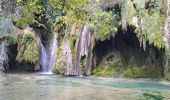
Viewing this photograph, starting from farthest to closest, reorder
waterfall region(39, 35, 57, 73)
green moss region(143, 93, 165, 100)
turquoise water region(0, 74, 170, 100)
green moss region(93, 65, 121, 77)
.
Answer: waterfall region(39, 35, 57, 73) → green moss region(93, 65, 121, 77) → green moss region(143, 93, 165, 100) → turquoise water region(0, 74, 170, 100)

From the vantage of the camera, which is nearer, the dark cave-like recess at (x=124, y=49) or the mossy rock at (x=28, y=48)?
the dark cave-like recess at (x=124, y=49)

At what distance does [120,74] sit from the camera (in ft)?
59.7

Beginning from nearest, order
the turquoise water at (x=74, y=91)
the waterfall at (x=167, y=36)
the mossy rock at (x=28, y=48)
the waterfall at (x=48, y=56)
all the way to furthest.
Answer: the turquoise water at (x=74, y=91) < the waterfall at (x=167, y=36) < the mossy rock at (x=28, y=48) < the waterfall at (x=48, y=56)

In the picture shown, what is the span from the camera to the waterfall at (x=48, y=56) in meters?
19.6

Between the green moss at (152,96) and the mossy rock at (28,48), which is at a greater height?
the mossy rock at (28,48)

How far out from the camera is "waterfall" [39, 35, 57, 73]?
19609mm

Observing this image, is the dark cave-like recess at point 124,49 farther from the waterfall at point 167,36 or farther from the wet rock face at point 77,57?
the waterfall at point 167,36

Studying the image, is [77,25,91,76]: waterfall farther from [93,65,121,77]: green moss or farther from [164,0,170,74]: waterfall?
[164,0,170,74]: waterfall

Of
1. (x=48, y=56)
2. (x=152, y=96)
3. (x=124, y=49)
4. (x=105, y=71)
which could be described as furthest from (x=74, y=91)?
(x=48, y=56)

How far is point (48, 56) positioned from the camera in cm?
2006

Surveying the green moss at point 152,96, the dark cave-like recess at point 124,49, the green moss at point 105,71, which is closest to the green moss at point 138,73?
the dark cave-like recess at point 124,49

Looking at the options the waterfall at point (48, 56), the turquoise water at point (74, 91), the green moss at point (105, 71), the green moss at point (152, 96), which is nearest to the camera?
the turquoise water at point (74, 91)

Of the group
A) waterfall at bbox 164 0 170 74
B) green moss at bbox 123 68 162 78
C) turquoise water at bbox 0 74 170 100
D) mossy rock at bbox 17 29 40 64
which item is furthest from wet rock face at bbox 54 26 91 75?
waterfall at bbox 164 0 170 74

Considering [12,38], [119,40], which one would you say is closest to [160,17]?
[119,40]
